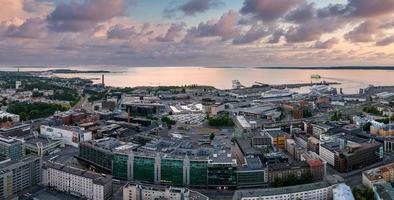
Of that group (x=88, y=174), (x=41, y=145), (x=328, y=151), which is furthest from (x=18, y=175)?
(x=328, y=151)

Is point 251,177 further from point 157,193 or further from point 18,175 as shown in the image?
point 18,175

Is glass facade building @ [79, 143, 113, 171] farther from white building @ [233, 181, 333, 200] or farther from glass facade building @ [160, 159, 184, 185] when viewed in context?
white building @ [233, 181, 333, 200]

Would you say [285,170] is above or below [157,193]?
above

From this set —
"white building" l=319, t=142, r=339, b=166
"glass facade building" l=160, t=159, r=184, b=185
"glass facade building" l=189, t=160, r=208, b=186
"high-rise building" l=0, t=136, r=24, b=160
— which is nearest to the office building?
"white building" l=319, t=142, r=339, b=166

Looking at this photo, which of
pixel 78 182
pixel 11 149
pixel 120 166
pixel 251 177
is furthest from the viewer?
pixel 11 149

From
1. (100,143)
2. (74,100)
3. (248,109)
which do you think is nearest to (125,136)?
(100,143)

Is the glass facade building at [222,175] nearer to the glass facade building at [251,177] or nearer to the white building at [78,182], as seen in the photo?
the glass facade building at [251,177]

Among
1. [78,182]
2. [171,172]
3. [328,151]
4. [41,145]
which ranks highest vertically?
[328,151]
